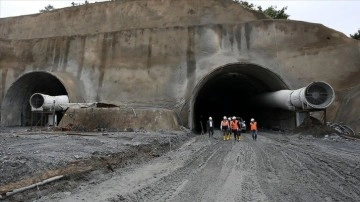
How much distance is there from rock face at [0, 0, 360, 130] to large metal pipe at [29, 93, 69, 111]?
83cm

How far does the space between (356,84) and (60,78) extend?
16958 mm

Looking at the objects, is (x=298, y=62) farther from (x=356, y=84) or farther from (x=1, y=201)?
(x=1, y=201)

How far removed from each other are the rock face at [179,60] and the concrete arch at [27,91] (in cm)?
7

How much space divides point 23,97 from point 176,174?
848 inches

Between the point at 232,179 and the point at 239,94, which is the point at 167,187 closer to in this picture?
the point at 232,179

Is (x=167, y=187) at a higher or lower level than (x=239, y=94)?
lower

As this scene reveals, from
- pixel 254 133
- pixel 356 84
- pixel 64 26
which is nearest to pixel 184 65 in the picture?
pixel 254 133

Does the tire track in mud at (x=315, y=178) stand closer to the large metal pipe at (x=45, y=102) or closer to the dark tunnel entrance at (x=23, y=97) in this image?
the large metal pipe at (x=45, y=102)

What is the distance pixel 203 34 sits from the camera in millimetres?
23875

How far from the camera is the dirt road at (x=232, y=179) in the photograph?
21.3 ft

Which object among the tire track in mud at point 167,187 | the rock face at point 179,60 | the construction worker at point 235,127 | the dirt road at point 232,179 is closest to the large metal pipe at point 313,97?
the rock face at point 179,60

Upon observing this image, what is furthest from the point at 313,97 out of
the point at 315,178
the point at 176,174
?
the point at 176,174

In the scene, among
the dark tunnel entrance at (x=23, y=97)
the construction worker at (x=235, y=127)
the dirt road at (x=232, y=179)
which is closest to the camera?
the dirt road at (x=232, y=179)

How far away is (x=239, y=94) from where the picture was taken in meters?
33.3
